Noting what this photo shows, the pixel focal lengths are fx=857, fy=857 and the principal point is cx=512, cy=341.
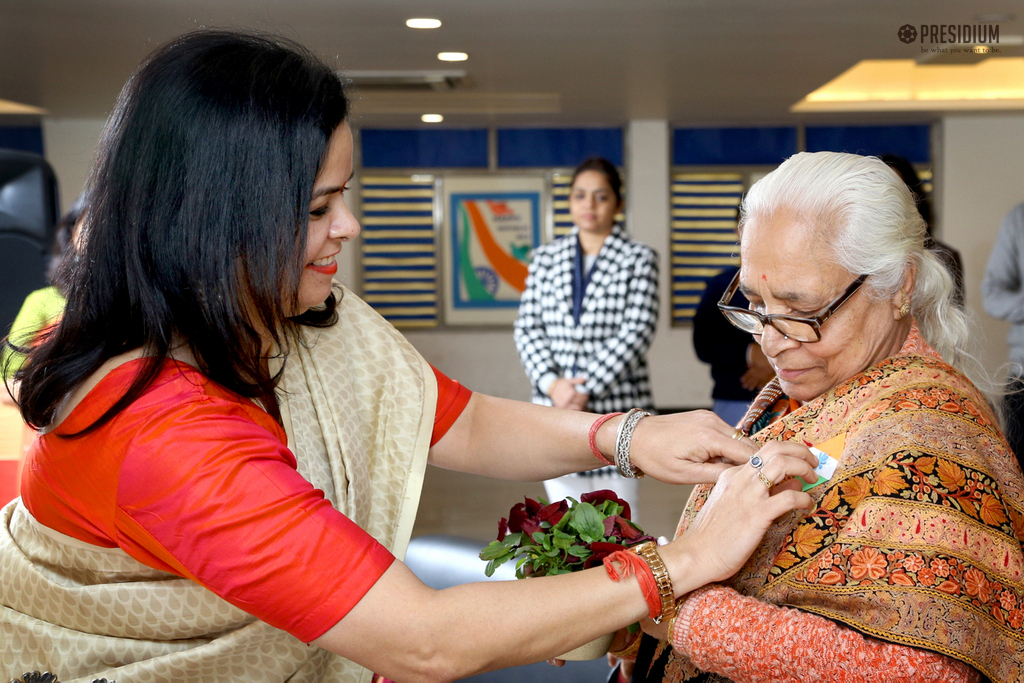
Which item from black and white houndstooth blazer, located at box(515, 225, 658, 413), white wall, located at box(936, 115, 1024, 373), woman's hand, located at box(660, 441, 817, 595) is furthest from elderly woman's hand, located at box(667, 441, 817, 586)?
white wall, located at box(936, 115, 1024, 373)

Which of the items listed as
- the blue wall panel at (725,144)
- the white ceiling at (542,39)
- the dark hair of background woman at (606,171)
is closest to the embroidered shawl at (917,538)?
the dark hair of background woman at (606,171)

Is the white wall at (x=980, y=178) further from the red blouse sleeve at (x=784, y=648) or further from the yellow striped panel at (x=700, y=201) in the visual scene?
the red blouse sleeve at (x=784, y=648)

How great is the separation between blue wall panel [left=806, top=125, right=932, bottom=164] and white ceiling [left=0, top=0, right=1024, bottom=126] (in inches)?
59.9

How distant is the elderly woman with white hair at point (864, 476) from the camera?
122 cm

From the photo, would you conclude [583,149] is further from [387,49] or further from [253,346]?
[253,346]

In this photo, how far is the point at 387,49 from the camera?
629 cm

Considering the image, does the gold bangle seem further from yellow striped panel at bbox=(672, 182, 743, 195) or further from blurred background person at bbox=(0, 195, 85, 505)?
yellow striped panel at bbox=(672, 182, 743, 195)

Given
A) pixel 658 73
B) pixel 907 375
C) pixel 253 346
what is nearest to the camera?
pixel 253 346

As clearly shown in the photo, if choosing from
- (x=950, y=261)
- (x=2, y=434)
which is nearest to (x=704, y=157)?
(x=950, y=261)

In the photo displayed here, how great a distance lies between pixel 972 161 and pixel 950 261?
25.2 feet

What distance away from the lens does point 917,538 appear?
48.8 inches

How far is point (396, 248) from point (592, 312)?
5852mm

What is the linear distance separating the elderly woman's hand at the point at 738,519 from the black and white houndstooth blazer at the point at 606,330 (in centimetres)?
248

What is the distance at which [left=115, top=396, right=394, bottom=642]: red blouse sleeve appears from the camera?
109cm
